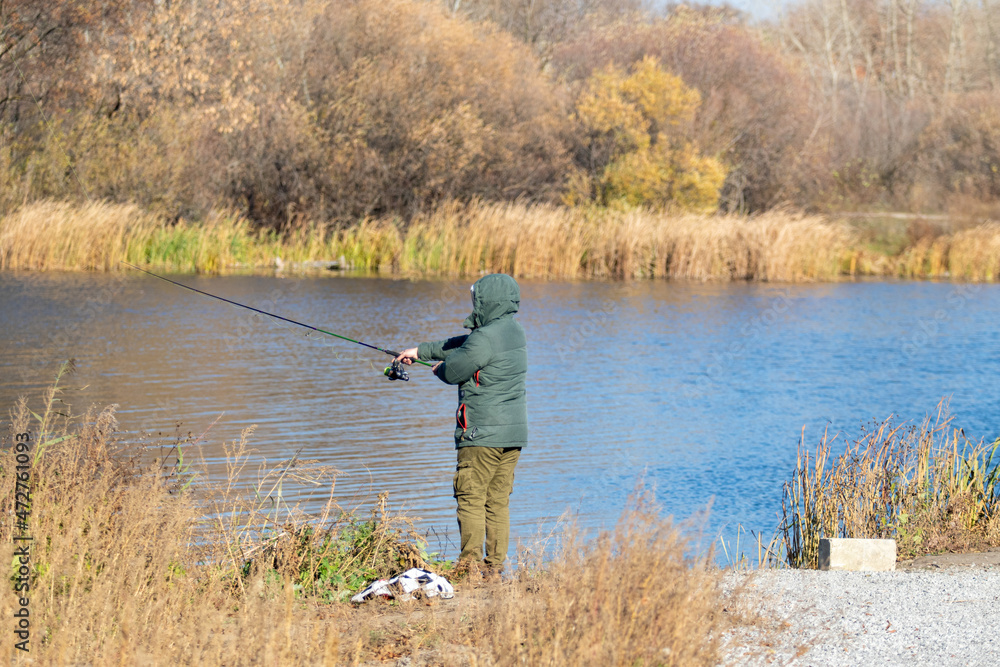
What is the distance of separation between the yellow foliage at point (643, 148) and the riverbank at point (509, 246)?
4747 millimetres

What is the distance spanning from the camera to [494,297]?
6.19m

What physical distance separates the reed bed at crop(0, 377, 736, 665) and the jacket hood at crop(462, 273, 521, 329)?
3.83ft

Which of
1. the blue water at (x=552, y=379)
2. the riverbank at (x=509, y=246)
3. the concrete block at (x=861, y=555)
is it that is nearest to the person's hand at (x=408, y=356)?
the blue water at (x=552, y=379)

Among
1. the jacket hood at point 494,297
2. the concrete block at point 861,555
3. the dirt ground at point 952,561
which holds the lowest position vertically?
the dirt ground at point 952,561

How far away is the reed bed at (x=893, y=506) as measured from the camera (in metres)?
7.45

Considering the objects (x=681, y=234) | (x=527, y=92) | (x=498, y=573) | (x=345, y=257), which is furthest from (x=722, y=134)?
(x=498, y=573)

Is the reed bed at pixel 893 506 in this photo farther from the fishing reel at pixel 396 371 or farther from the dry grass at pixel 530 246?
the dry grass at pixel 530 246

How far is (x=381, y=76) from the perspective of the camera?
33.3 metres

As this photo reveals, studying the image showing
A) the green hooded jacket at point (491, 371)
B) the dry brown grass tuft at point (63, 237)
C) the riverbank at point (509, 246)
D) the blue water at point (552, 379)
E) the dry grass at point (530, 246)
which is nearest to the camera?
the green hooded jacket at point (491, 371)

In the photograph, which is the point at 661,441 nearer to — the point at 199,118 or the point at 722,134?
the point at 199,118

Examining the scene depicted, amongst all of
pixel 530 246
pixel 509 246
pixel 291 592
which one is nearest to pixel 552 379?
pixel 291 592

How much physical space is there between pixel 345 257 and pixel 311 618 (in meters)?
24.8

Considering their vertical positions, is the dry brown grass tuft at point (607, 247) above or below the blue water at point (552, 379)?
above

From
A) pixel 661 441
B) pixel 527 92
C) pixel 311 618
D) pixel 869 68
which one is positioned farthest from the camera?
pixel 869 68
